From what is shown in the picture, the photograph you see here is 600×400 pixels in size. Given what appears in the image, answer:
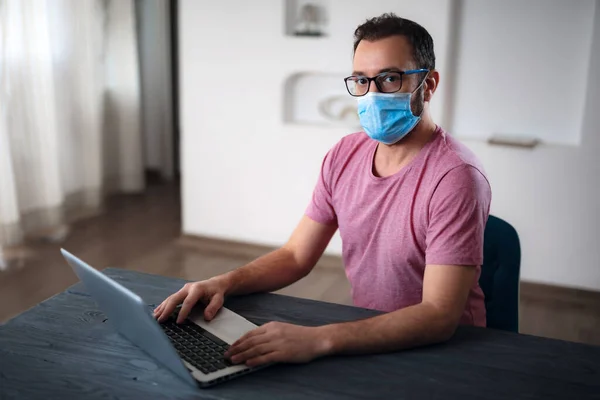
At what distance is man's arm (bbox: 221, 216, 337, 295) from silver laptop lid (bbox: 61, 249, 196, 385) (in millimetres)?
288

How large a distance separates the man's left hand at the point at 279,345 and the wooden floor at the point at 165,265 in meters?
1.99

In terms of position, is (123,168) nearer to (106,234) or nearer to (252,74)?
(106,234)

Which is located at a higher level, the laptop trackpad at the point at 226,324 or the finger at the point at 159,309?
the finger at the point at 159,309

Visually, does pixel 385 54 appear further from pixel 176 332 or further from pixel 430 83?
pixel 176 332

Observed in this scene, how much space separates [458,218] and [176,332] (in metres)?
0.60

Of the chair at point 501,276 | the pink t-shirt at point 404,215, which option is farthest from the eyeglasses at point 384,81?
the chair at point 501,276

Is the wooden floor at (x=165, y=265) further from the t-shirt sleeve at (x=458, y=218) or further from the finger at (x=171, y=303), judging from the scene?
the finger at (x=171, y=303)

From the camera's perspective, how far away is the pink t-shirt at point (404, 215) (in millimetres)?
1416

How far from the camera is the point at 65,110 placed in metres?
4.39

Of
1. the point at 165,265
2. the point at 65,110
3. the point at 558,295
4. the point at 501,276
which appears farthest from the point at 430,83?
the point at 65,110

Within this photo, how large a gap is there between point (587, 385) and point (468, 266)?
320 millimetres

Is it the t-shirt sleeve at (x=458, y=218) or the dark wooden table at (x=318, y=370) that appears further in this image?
the t-shirt sleeve at (x=458, y=218)

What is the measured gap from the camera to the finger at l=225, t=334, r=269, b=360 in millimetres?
1208

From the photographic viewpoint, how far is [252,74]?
148 inches
